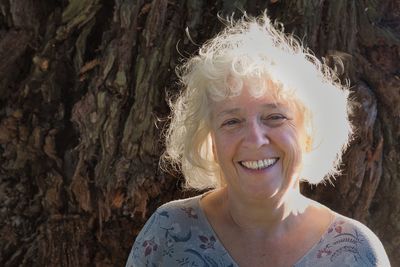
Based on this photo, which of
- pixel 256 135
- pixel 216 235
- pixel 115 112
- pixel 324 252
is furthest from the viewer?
pixel 115 112

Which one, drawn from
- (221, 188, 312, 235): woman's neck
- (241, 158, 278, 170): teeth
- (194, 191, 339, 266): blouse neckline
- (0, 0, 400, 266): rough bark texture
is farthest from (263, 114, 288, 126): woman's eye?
(0, 0, 400, 266): rough bark texture

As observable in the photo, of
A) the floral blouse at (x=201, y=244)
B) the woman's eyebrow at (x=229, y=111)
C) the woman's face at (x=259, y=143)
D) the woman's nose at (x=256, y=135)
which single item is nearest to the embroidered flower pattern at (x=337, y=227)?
the floral blouse at (x=201, y=244)

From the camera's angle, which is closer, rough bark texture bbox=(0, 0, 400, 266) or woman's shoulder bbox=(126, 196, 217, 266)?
woman's shoulder bbox=(126, 196, 217, 266)

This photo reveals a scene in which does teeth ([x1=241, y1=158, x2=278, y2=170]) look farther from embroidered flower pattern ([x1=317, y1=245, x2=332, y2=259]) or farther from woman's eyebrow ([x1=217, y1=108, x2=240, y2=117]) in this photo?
embroidered flower pattern ([x1=317, y1=245, x2=332, y2=259])

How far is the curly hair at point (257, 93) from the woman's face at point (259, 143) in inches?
1.5

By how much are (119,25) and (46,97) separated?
0.43m

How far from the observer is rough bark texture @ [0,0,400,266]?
255 cm

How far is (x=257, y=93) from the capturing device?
1903mm

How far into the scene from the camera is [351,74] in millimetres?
2562

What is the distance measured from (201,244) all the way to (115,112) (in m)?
0.72

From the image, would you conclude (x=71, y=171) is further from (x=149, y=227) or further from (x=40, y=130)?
(x=149, y=227)

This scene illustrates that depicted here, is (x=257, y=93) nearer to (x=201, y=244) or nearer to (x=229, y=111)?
(x=229, y=111)

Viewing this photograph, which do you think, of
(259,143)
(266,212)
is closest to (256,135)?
(259,143)

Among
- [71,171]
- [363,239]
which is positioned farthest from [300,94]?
[71,171]
